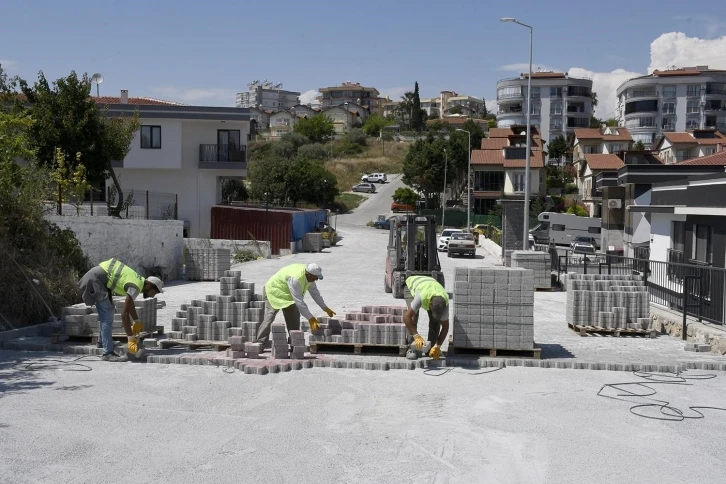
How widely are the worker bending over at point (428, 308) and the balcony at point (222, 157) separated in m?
34.4

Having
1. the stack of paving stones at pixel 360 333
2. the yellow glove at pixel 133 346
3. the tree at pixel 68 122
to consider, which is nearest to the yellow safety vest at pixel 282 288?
the stack of paving stones at pixel 360 333

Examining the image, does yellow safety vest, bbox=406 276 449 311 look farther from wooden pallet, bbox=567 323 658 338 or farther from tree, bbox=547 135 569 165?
tree, bbox=547 135 569 165

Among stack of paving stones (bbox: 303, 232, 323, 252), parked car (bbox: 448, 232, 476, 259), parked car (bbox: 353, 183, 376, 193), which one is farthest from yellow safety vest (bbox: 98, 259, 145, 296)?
parked car (bbox: 353, 183, 376, 193)

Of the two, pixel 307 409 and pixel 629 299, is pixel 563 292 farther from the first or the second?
pixel 307 409

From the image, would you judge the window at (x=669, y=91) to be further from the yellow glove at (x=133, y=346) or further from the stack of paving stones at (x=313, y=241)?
the yellow glove at (x=133, y=346)

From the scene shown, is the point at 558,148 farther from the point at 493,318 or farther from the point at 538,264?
the point at 493,318

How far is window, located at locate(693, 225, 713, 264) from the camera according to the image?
1867 cm

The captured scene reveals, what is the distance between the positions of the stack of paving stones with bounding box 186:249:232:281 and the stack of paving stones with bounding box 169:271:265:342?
13338mm

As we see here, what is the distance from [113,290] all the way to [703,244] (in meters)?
14.7

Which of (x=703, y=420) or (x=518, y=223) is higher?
(x=518, y=223)

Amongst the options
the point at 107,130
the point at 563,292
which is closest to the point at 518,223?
the point at 563,292

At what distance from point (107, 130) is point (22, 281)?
20188 mm

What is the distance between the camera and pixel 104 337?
39.8 ft

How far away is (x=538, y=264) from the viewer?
26453 millimetres
